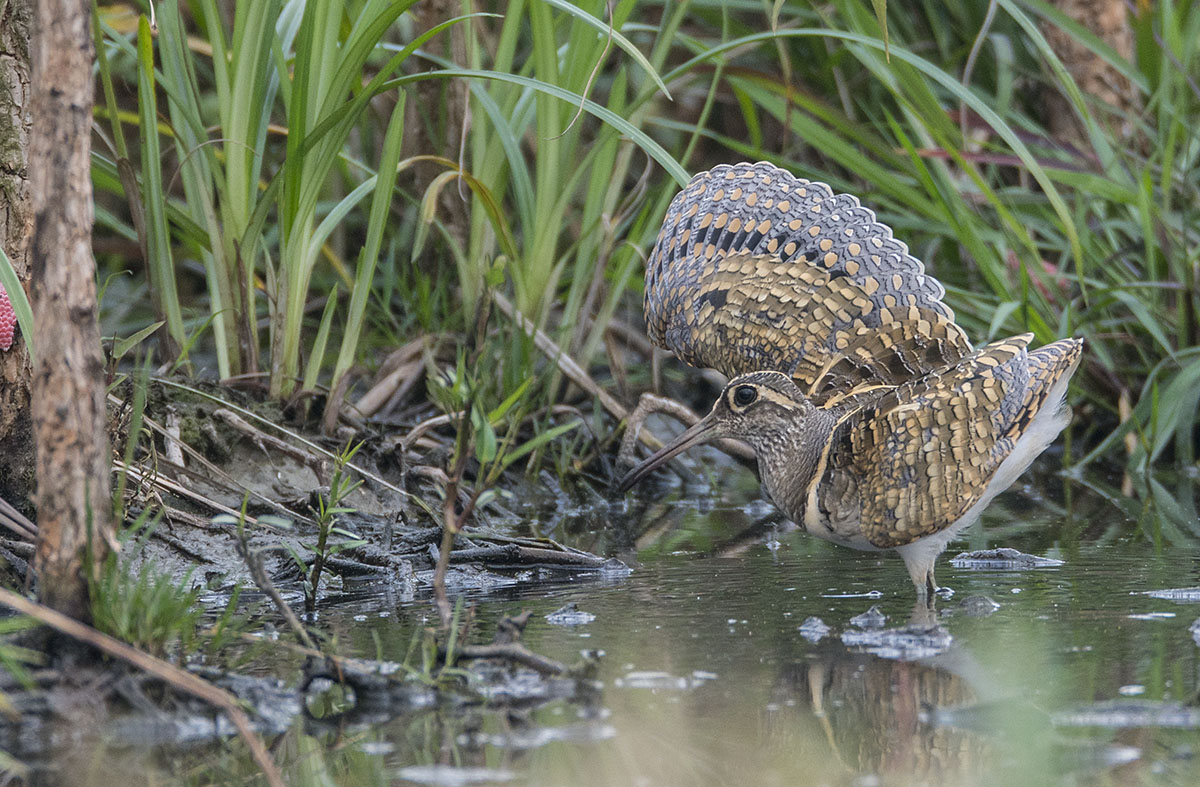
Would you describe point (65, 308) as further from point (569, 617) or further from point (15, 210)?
point (569, 617)

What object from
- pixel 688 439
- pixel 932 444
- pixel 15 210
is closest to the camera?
pixel 15 210

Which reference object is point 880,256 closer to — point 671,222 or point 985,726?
point 671,222

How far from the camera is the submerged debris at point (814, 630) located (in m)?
3.11

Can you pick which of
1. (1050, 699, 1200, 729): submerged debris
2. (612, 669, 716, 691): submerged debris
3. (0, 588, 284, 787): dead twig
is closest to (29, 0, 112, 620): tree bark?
(0, 588, 284, 787): dead twig

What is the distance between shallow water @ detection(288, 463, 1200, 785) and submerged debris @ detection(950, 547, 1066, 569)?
7 centimetres

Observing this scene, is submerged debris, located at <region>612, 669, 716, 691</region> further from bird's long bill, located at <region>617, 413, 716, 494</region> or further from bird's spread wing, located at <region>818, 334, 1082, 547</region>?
bird's long bill, located at <region>617, 413, 716, 494</region>

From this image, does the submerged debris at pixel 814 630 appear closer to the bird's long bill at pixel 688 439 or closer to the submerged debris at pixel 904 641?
the submerged debris at pixel 904 641

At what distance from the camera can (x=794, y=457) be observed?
3.91 meters

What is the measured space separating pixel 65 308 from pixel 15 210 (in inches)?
42.1

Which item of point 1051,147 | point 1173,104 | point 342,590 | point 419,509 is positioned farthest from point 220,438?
point 1173,104

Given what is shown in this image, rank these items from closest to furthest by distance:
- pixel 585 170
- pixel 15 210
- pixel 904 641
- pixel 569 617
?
pixel 904 641, pixel 569 617, pixel 15 210, pixel 585 170

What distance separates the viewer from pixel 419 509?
4.46 metres

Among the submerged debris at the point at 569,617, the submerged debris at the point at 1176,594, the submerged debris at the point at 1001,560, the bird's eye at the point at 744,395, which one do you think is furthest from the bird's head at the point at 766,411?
the submerged debris at the point at 1176,594

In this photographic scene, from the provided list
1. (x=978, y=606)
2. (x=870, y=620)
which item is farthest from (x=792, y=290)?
(x=870, y=620)
